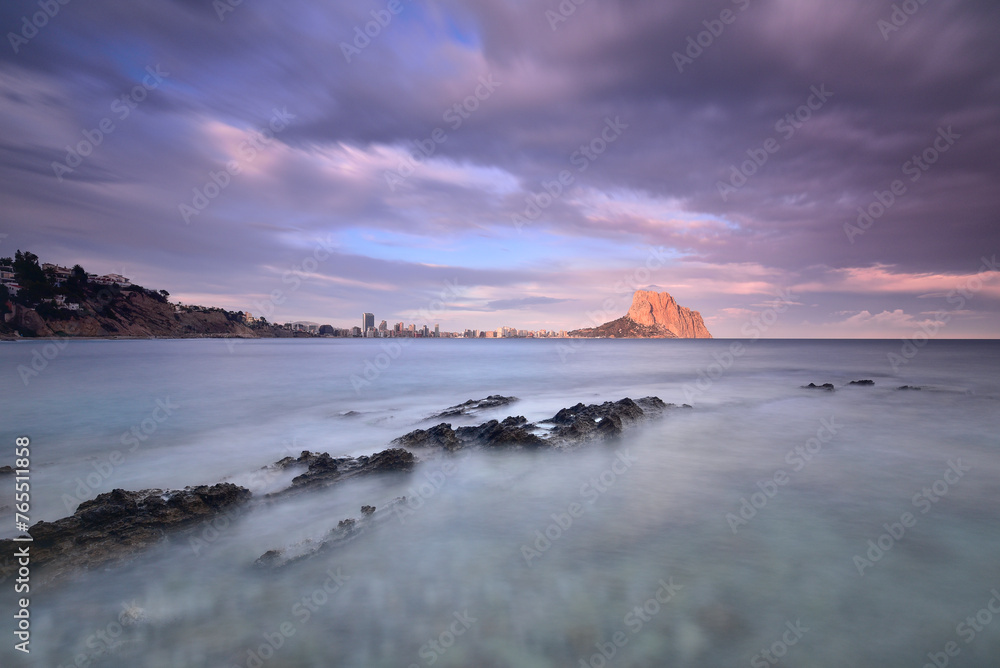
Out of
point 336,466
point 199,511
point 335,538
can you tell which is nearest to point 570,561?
point 335,538

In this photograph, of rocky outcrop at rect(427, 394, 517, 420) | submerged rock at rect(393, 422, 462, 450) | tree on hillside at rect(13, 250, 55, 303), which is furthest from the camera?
tree on hillside at rect(13, 250, 55, 303)

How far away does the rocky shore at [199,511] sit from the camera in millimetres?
5793

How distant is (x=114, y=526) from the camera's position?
6.36m

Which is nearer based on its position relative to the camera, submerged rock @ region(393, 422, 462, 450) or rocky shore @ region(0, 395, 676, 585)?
rocky shore @ region(0, 395, 676, 585)

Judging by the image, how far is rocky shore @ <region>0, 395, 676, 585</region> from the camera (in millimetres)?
5793

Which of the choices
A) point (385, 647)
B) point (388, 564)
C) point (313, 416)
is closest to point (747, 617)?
point (385, 647)

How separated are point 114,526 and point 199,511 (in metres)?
1.08

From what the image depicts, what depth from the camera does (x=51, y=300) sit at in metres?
93.7

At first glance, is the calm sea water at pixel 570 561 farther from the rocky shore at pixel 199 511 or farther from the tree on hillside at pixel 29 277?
the tree on hillside at pixel 29 277

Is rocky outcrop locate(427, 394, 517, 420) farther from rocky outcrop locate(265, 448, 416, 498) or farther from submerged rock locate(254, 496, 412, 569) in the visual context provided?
submerged rock locate(254, 496, 412, 569)

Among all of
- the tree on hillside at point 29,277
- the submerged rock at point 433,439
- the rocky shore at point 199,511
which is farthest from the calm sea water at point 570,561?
the tree on hillside at point 29,277

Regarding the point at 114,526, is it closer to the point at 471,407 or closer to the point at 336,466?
the point at 336,466

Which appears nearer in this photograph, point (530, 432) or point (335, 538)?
point (335, 538)

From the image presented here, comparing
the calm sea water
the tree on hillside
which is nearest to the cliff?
the tree on hillside
